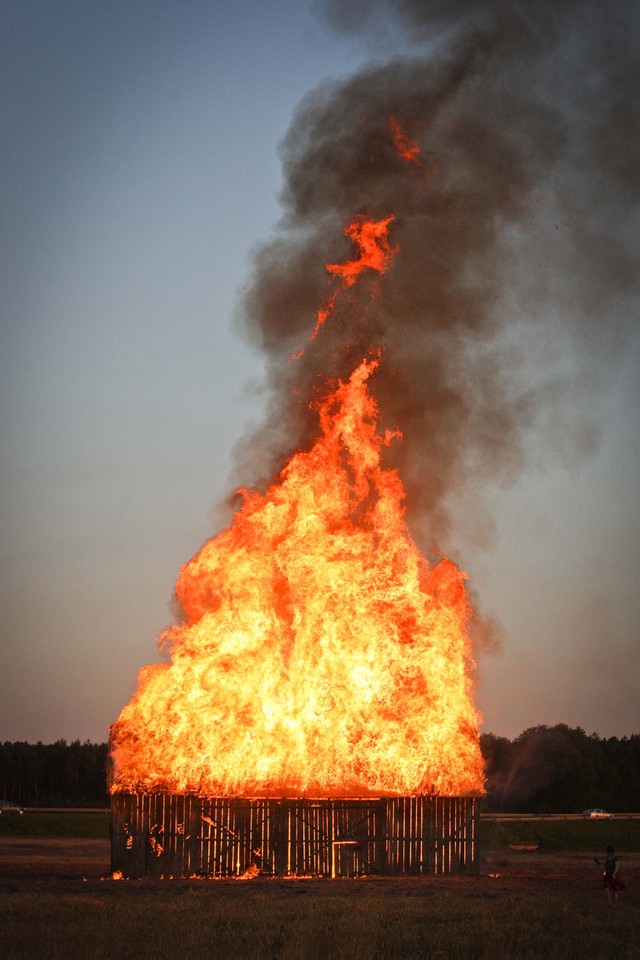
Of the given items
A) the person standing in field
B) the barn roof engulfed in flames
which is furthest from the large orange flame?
the person standing in field

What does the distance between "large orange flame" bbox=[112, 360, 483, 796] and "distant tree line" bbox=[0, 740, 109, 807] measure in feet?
222

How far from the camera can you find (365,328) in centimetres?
3816

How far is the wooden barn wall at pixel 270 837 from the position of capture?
31.6 meters

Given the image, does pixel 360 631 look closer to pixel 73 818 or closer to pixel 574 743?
pixel 73 818

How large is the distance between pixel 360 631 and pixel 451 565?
405cm

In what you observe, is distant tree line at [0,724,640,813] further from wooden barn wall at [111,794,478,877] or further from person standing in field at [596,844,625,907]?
person standing in field at [596,844,625,907]

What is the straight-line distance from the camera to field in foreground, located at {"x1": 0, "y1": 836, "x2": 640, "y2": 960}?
20.7 metres

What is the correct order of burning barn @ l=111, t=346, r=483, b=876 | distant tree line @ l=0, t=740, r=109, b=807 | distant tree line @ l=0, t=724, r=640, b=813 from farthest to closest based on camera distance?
distant tree line @ l=0, t=740, r=109, b=807
distant tree line @ l=0, t=724, r=640, b=813
burning barn @ l=111, t=346, r=483, b=876

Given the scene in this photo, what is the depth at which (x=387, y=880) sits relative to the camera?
31141mm

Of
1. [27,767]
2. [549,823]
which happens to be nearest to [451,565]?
[549,823]

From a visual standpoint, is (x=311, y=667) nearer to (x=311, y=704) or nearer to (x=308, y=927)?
(x=311, y=704)

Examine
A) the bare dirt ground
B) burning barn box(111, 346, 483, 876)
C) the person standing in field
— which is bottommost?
the bare dirt ground

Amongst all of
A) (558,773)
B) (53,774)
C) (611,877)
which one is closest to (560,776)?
(558,773)

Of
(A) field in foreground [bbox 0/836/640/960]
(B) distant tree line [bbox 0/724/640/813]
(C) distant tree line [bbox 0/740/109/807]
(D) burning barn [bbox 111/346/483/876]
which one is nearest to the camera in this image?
(A) field in foreground [bbox 0/836/640/960]
